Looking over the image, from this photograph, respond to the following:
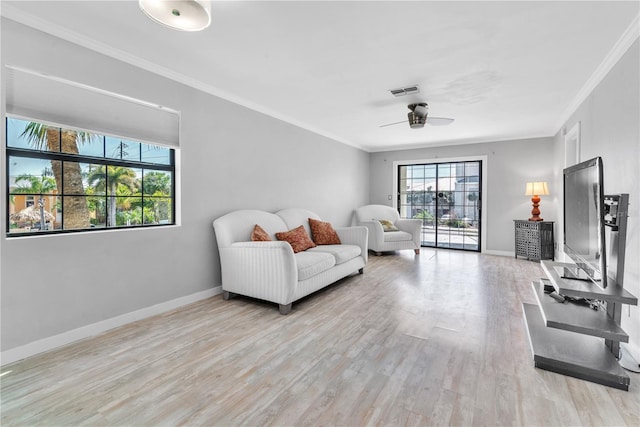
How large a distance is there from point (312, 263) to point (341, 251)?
2.43 ft

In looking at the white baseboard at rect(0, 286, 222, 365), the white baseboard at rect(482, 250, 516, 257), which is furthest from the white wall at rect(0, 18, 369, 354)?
the white baseboard at rect(482, 250, 516, 257)

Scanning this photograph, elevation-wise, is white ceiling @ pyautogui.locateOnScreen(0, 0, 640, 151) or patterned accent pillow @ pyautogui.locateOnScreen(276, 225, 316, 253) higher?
white ceiling @ pyautogui.locateOnScreen(0, 0, 640, 151)

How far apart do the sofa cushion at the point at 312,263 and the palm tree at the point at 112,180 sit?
180cm

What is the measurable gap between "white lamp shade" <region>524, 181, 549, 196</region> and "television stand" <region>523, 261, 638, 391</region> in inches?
143

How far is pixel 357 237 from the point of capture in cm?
444

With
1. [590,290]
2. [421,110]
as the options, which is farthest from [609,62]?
[590,290]

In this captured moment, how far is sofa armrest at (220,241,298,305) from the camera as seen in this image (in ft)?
9.55

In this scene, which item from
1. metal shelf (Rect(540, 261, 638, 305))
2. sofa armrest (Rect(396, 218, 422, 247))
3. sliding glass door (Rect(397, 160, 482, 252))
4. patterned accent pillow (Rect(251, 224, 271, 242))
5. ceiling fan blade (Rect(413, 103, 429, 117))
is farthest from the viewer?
sliding glass door (Rect(397, 160, 482, 252))

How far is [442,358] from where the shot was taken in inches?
83.3

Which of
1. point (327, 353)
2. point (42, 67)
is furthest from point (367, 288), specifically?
point (42, 67)

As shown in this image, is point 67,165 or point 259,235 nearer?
point 67,165

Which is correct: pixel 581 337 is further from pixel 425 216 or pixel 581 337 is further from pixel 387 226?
pixel 425 216

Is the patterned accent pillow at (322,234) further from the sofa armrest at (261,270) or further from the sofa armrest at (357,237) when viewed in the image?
the sofa armrest at (261,270)

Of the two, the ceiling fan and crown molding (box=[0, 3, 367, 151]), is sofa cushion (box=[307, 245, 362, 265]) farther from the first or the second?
crown molding (box=[0, 3, 367, 151])
